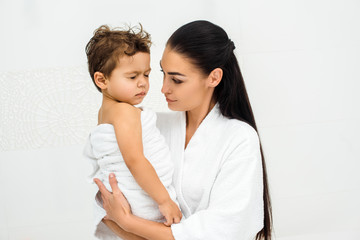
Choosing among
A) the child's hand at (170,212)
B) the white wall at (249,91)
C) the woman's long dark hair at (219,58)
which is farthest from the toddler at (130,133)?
the white wall at (249,91)

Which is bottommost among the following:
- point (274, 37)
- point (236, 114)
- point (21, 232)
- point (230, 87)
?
point (21, 232)

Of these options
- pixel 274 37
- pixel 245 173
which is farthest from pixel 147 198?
pixel 274 37

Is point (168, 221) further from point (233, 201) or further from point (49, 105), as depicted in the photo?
point (49, 105)

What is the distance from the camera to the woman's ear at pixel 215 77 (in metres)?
1.52

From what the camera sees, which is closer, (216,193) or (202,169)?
(216,193)

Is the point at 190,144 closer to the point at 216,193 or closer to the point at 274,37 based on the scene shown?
the point at 216,193

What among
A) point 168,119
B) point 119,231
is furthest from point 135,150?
point 168,119

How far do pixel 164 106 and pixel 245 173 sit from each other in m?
1.25

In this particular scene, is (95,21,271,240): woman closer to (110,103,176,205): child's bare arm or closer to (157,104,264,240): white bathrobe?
(157,104,264,240): white bathrobe

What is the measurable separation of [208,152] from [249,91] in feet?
3.88

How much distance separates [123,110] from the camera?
4.42 ft

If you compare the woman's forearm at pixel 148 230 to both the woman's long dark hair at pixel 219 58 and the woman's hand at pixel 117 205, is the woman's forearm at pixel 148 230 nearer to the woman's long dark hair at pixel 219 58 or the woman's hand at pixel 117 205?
the woman's hand at pixel 117 205

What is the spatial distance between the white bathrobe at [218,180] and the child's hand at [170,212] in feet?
0.08

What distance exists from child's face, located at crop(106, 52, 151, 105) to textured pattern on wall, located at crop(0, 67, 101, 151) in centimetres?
119
